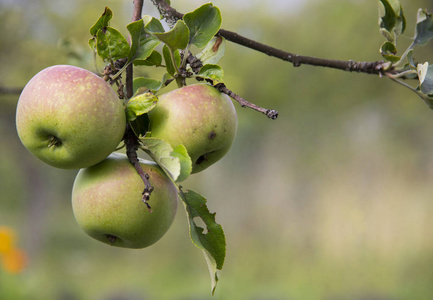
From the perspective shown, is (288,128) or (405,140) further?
(288,128)

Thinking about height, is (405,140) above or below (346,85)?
below

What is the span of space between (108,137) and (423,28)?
534 millimetres

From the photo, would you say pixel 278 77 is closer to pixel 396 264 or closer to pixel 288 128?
pixel 288 128

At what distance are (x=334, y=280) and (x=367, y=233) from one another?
76cm

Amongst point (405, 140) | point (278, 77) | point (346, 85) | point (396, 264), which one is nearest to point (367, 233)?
point (396, 264)

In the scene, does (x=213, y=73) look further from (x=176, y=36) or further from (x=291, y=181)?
(x=291, y=181)

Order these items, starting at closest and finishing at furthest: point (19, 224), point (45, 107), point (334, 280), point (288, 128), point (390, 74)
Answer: point (45, 107), point (390, 74), point (334, 280), point (288, 128), point (19, 224)

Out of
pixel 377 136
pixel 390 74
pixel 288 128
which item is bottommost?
pixel 288 128

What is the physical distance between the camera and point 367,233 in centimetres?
500

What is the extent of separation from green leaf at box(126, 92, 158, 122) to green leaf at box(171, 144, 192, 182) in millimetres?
67

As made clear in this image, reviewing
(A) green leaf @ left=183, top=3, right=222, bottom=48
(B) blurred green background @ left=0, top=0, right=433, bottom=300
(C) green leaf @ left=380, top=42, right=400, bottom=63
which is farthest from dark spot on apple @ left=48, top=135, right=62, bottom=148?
(B) blurred green background @ left=0, top=0, right=433, bottom=300

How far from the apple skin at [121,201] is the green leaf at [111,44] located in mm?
144

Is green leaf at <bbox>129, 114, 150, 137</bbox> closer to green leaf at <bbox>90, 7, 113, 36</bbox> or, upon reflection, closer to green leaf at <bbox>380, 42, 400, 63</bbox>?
green leaf at <bbox>90, 7, 113, 36</bbox>

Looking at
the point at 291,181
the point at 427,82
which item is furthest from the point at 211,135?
the point at 291,181
